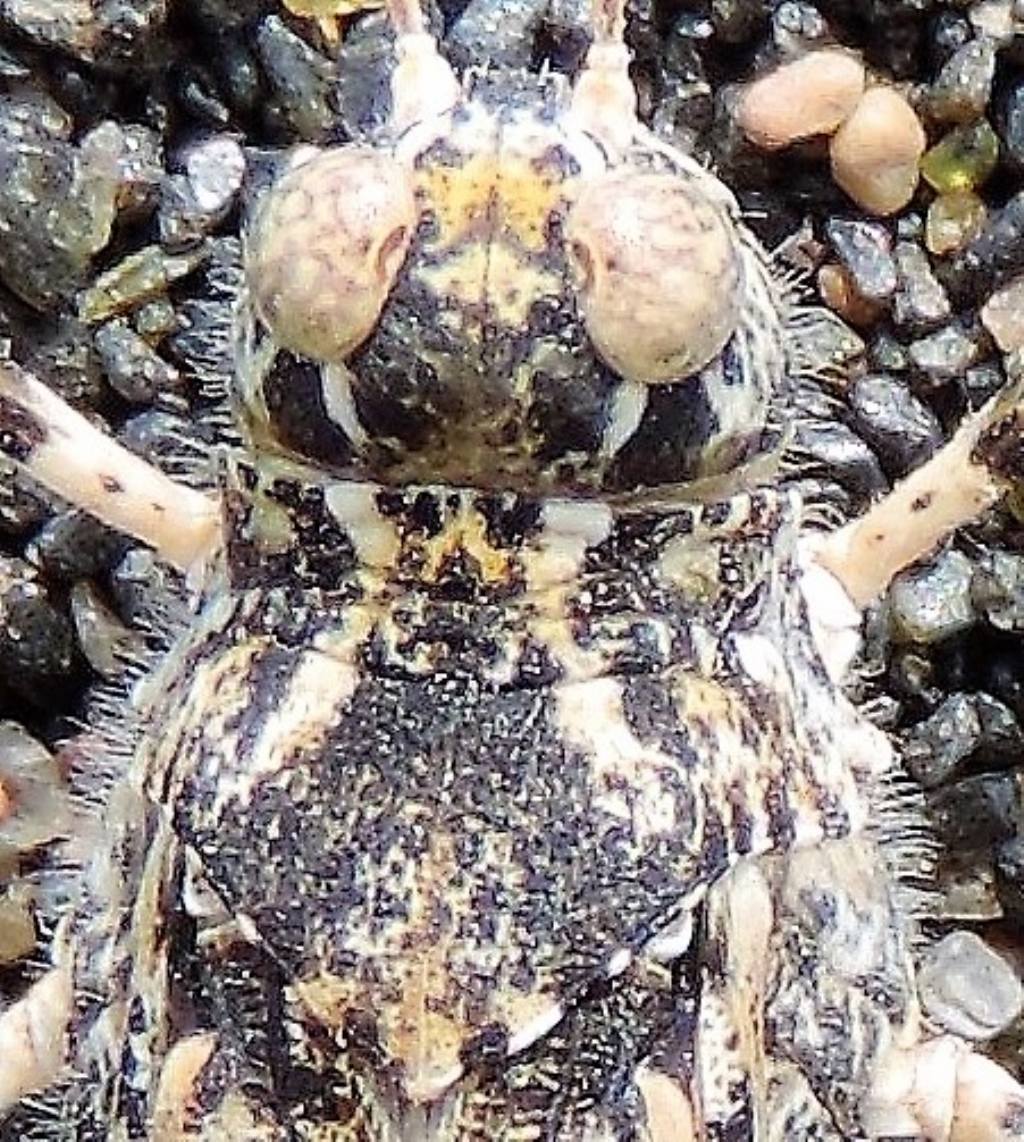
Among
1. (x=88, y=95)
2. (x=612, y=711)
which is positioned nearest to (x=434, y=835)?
(x=612, y=711)

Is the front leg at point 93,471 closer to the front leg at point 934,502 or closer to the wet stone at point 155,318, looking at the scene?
the wet stone at point 155,318

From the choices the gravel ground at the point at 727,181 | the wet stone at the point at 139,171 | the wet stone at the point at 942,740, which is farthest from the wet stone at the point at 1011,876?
the wet stone at the point at 139,171

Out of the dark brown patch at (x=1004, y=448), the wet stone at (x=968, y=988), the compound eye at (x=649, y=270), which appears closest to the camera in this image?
the compound eye at (x=649, y=270)

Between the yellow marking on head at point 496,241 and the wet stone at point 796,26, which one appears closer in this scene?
the yellow marking on head at point 496,241

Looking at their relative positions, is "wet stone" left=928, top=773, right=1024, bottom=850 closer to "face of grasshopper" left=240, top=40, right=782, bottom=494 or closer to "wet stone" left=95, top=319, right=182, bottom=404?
"face of grasshopper" left=240, top=40, right=782, bottom=494

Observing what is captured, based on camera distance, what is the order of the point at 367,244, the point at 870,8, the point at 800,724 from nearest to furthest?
the point at 367,244
the point at 800,724
the point at 870,8

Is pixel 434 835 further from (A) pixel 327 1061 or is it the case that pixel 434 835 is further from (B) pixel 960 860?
(B) pixel 960 860

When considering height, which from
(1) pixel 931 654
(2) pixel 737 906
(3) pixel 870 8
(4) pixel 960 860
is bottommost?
(4) pixel 960 860

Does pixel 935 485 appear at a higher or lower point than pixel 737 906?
higher

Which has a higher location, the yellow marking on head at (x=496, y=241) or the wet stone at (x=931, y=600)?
the yellow marking on head at (x=496, y=241)
